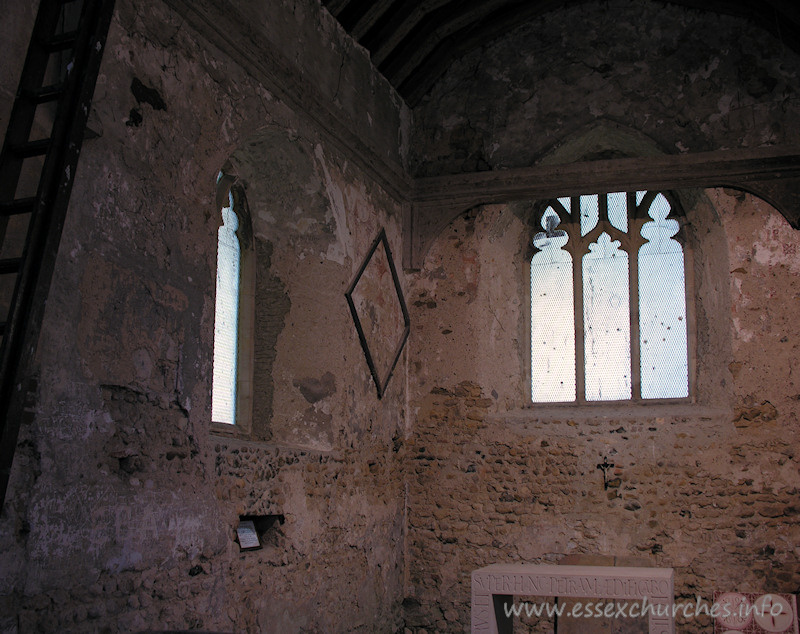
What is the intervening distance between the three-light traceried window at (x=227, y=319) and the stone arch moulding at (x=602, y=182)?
6.69 ft

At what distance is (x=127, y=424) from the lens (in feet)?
14.0

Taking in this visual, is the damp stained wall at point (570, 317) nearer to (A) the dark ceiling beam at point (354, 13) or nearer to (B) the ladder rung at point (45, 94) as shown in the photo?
(A) the dark ceiling beam at point (354, 13)

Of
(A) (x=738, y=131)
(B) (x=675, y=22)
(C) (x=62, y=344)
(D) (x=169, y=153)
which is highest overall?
(B) (x=675, y=22)

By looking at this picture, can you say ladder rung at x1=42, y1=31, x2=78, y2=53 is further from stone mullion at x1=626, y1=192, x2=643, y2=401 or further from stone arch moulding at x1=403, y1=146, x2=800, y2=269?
stone mullion at x1=626, y1=192, x2=643, y2=401

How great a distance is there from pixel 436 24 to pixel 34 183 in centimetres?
492

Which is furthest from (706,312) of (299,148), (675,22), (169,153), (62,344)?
(62,344)

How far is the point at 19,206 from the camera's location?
3.42 m

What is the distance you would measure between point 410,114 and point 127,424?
5056 millimetres

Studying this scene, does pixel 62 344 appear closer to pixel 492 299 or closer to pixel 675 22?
pixel 492 299

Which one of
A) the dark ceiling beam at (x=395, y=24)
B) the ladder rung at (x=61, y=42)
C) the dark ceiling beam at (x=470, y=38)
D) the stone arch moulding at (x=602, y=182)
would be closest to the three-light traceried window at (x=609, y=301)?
the stone arch moulding at (x=602, y=182)

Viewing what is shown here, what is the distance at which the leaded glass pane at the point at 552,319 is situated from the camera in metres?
8.11

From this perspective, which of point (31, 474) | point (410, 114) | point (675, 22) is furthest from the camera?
point (410, 114)

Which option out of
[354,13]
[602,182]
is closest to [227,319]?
[354,13]

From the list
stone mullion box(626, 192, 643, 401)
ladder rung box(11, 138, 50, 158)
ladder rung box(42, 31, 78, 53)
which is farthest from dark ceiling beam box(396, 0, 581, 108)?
ladder rung box(11, 138, 50, 158)
